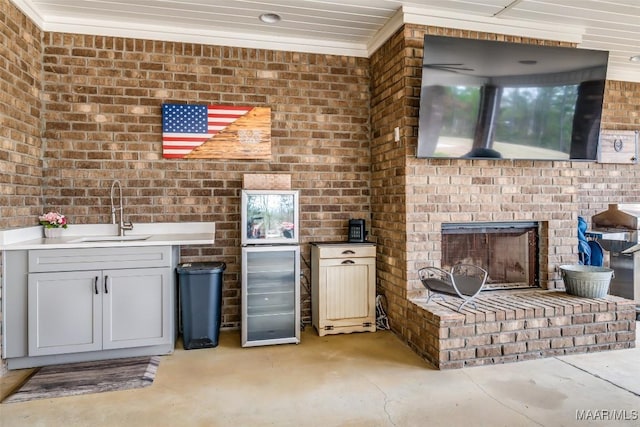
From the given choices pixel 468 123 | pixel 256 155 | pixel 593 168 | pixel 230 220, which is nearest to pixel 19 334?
pixel 230 220

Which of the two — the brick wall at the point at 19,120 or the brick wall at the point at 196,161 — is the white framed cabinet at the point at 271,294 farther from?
the brick wall at the point at 19,120

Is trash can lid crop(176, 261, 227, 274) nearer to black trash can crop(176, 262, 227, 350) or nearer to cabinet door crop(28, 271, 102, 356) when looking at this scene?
black trash can crop(176, 262, 227, 350)

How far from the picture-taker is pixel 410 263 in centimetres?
380

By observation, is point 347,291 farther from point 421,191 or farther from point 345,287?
point 421,191

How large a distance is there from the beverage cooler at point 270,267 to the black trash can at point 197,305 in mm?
316

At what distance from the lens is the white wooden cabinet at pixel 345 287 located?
4090 millimetres

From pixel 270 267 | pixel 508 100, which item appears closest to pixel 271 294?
pixel 270 267

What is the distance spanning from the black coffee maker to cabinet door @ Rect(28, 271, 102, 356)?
244cm

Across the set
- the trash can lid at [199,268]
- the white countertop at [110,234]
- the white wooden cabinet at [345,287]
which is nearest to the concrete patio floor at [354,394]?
the white wooden cabinet at [345,287]

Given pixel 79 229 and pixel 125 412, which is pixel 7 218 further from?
pixel 125 412

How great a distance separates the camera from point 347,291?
4.14 metres

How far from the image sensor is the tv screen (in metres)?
3.59

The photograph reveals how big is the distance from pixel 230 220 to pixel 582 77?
381 cm

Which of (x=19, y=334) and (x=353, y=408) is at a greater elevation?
(x=19, y=334)
